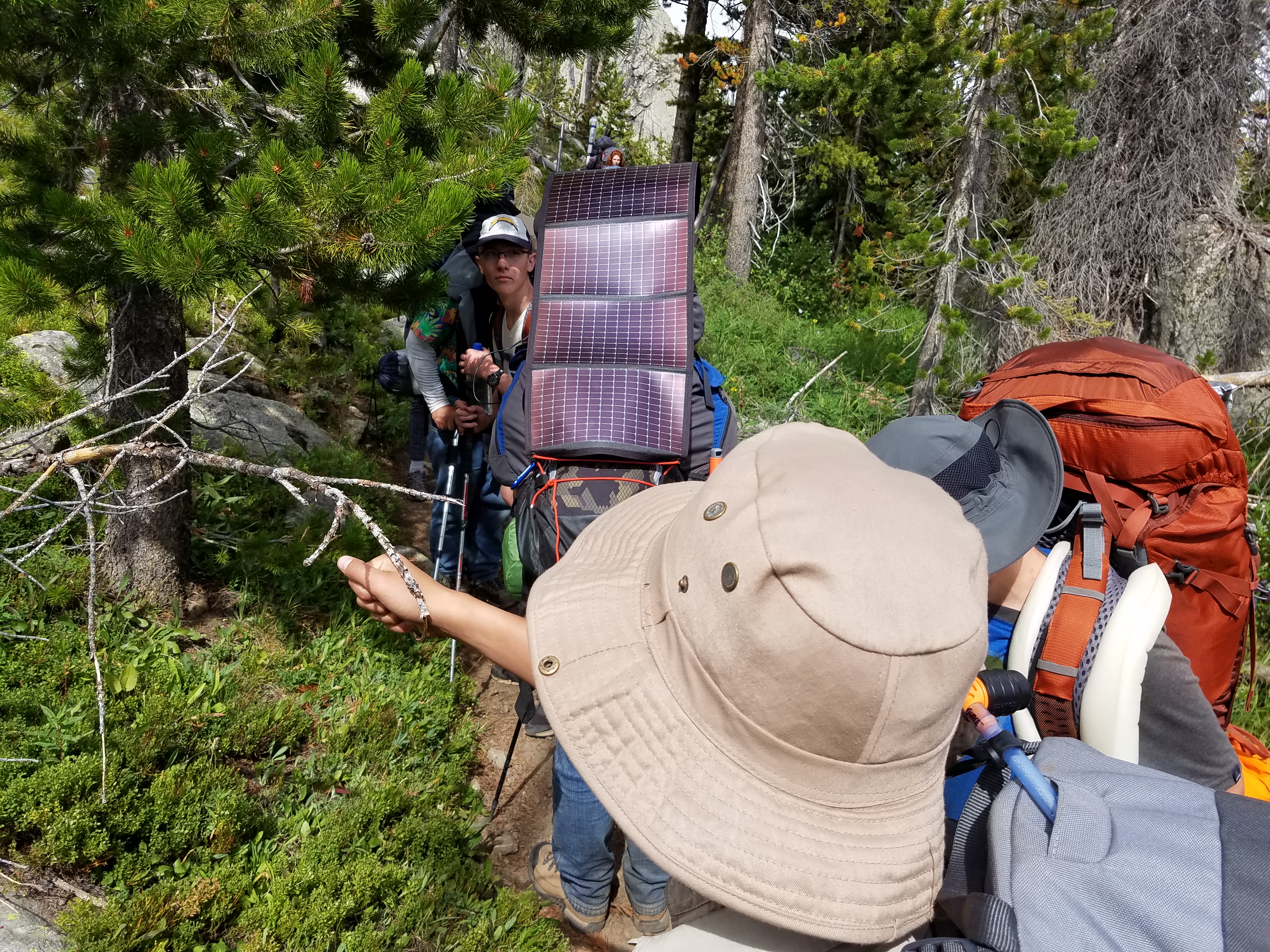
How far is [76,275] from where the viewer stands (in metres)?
2.34

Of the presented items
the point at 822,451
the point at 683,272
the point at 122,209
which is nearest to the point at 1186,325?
the point at 683,272

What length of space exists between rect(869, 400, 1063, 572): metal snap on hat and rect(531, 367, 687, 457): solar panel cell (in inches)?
33.6

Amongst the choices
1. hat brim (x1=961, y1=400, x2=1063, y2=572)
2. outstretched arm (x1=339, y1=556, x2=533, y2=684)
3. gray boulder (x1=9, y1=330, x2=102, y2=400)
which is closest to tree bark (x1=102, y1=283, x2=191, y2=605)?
gray boulder (x1=9, y1=330, x2=102, y2=400)

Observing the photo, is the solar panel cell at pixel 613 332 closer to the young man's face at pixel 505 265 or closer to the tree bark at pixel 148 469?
the young man's face at pixel 505 265

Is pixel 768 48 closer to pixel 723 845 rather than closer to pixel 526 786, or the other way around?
pixel 526 786

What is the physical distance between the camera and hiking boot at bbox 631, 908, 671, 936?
291cm

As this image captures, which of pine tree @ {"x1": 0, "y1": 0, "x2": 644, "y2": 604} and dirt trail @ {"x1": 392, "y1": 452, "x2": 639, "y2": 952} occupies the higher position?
pine tree @ {"x1": 0, "y1": 0, "x2": 644, "y2": 604}

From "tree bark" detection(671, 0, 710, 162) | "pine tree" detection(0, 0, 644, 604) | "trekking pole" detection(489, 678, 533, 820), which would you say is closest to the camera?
"pine tree" detection(0, 0, 644, 604)

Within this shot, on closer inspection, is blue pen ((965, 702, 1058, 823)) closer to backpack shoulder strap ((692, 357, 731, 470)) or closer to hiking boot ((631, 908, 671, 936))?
backpack shoulder strap ((692, 357, 731, 470))

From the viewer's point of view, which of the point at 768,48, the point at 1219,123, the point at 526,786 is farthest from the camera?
the point at 768,48

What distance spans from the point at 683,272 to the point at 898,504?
2.05 m

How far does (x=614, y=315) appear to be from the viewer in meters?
2.81

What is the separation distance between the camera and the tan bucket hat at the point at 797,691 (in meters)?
0.91

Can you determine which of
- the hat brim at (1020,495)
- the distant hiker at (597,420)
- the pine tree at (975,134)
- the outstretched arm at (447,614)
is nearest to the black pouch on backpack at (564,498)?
the distant hiker at (597,420)
